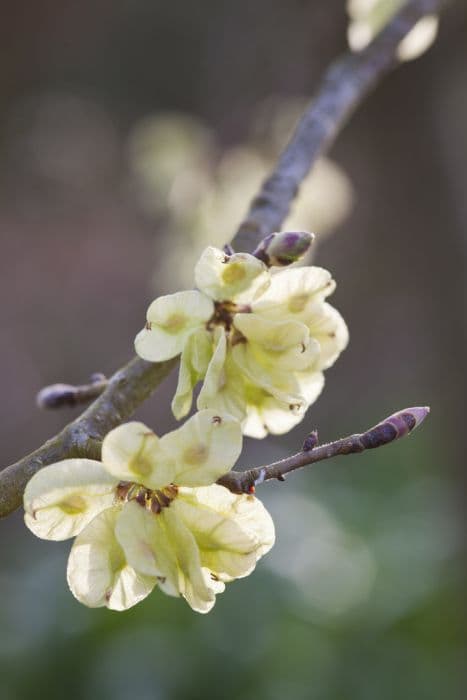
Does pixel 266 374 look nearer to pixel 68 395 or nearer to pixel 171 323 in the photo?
pixel 171 323

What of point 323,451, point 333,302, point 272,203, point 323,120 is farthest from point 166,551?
point 333,302

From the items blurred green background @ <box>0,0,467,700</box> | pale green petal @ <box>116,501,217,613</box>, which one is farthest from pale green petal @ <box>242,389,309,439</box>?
blurred green background @ <box>0,0,467,700</box>

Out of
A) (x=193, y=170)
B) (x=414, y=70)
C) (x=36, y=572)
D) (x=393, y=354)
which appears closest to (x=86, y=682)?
(x=36, y=572)

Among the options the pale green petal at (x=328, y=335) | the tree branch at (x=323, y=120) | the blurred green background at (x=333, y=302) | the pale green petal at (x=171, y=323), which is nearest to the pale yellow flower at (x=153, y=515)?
the pale green petal at (x=171, y=323)

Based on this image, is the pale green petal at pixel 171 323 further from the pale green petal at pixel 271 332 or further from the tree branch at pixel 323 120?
the tree branch at pixel 323 120

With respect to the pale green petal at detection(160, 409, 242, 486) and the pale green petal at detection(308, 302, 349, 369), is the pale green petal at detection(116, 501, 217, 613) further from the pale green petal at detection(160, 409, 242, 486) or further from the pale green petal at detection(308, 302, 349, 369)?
the pale green petal at detection(308, 302, 349, 369)

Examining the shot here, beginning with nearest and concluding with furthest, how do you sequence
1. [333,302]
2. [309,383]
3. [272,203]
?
[309,383] → [272,203] → [333,302]
